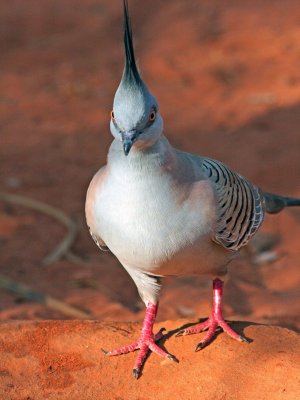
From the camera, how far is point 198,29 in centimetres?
1235

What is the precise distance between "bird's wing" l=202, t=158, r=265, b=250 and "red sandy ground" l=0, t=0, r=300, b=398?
1316mm

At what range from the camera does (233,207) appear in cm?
441

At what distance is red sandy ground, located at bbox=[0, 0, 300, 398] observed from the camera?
6.67m

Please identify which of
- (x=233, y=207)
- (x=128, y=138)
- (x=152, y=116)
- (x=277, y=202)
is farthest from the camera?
(x=277, y=202)

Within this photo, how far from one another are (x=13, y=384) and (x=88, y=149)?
547cm

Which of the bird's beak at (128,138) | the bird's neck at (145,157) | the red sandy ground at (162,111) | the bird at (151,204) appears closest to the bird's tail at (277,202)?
the bird at (151,204)

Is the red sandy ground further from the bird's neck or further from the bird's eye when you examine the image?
the bird's eye

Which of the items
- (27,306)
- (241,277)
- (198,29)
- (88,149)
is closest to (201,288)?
(241,277)

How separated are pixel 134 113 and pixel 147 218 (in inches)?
20.6

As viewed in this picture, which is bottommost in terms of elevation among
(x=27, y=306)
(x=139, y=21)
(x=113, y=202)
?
(x=27, y=306)

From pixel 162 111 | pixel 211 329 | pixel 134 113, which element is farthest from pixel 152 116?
pixel 162 111

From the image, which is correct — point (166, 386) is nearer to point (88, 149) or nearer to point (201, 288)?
point (201, 288)

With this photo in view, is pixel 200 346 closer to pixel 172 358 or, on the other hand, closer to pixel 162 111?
pixel 172 358

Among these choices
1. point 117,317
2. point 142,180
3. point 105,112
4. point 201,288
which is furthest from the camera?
point 105,112
